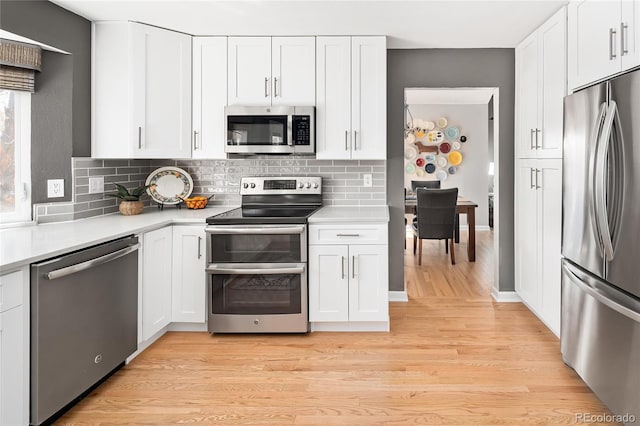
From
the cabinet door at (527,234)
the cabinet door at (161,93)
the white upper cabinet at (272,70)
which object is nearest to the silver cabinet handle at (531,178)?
the cabinet door at (527,234)

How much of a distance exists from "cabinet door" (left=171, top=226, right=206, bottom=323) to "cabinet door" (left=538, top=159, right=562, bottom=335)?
94.7 inches

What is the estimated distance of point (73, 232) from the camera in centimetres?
255

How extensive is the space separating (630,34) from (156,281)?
2.96 meters

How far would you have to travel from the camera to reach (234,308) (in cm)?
→ 320

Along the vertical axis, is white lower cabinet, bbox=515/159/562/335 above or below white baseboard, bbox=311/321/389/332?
above

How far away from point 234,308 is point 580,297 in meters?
2.14

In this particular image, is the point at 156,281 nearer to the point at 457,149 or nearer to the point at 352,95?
the point at 352,95

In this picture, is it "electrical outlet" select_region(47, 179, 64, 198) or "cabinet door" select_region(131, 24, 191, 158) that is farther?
"cabinet door" select_region(131, 24, 191, 158)

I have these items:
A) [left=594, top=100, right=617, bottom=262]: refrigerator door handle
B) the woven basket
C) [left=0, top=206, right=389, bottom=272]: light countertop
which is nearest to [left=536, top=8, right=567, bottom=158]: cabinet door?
[left=594, top=100, right=617, bottom=262]: refrigerator door handle

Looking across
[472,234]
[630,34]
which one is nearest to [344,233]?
[630,34]

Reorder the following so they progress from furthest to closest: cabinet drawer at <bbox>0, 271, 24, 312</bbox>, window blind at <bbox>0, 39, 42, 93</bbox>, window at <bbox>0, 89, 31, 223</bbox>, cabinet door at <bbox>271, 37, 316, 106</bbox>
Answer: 1. cabinet door at <bbox>271, 37, 316, 106</bbox>
2. window at <bbox>0, 89, 31, 223</bbox>
3. window blind at <bbox>0, 39, 42, 93</bbox>
4. cabinet drawer at <bbox>0, 271, 24, 312</bbox>

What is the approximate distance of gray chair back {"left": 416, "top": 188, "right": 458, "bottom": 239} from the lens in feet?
18.0

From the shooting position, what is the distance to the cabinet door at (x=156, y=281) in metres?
2.87

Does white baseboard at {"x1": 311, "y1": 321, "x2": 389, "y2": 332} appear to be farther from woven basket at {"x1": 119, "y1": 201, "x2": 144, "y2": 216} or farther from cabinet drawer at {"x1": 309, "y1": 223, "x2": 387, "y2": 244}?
woven basket at {"x1": 119, "y1": 201, "x2": 144, "y2": 216}
